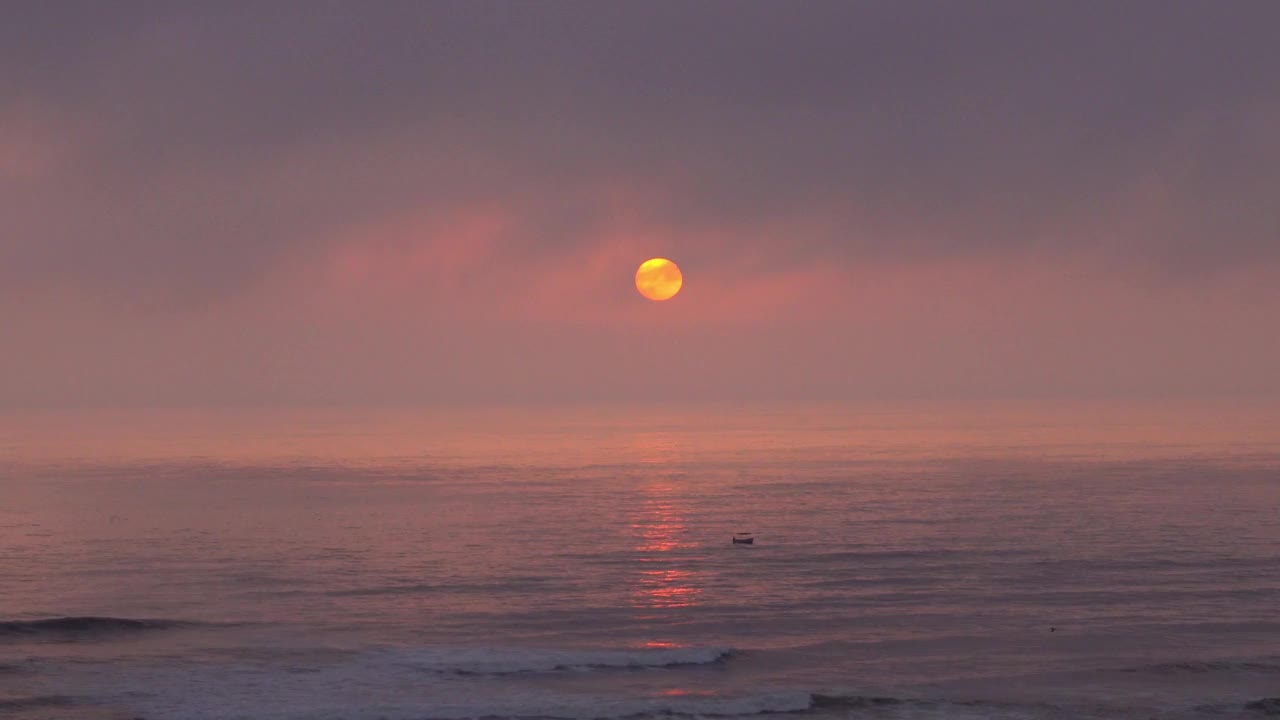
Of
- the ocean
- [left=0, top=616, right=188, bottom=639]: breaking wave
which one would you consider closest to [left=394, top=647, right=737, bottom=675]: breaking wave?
the ocean

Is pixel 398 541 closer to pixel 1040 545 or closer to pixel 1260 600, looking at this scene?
pixel 1040 545

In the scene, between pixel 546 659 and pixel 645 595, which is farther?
pixel 645 595

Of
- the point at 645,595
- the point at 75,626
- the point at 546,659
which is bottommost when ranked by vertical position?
the point at 546,659

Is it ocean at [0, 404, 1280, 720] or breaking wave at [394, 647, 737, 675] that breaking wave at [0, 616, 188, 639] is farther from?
breaking wave at [394, 647, 737, 675]

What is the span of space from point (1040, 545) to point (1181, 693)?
2183 centimetres

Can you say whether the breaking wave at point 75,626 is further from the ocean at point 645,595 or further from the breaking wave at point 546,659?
the breaking wave at point 546,659

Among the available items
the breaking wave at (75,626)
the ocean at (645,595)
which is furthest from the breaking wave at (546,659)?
the breaking wave at (75,626)

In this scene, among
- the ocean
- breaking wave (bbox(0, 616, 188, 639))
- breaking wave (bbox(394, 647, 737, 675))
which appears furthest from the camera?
breaking wave (bbox(0, 616, 188, 639))

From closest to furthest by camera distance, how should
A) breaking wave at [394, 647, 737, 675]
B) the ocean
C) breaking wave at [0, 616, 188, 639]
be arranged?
1. the ocean
2. breaking wave at [394, 647, 737, 675]
3. breaking wave at [0, 616, 188, 639]

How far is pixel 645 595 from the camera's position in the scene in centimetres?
4356

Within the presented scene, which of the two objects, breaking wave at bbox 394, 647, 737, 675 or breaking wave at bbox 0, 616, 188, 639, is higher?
breaking wave at bbox 0, 616, 188, 639

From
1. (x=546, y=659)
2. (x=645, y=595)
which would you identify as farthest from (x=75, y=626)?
(x=645, y=595)

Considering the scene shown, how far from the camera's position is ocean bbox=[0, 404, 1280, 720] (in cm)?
3144

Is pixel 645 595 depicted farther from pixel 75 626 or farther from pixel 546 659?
pixel 75 626
